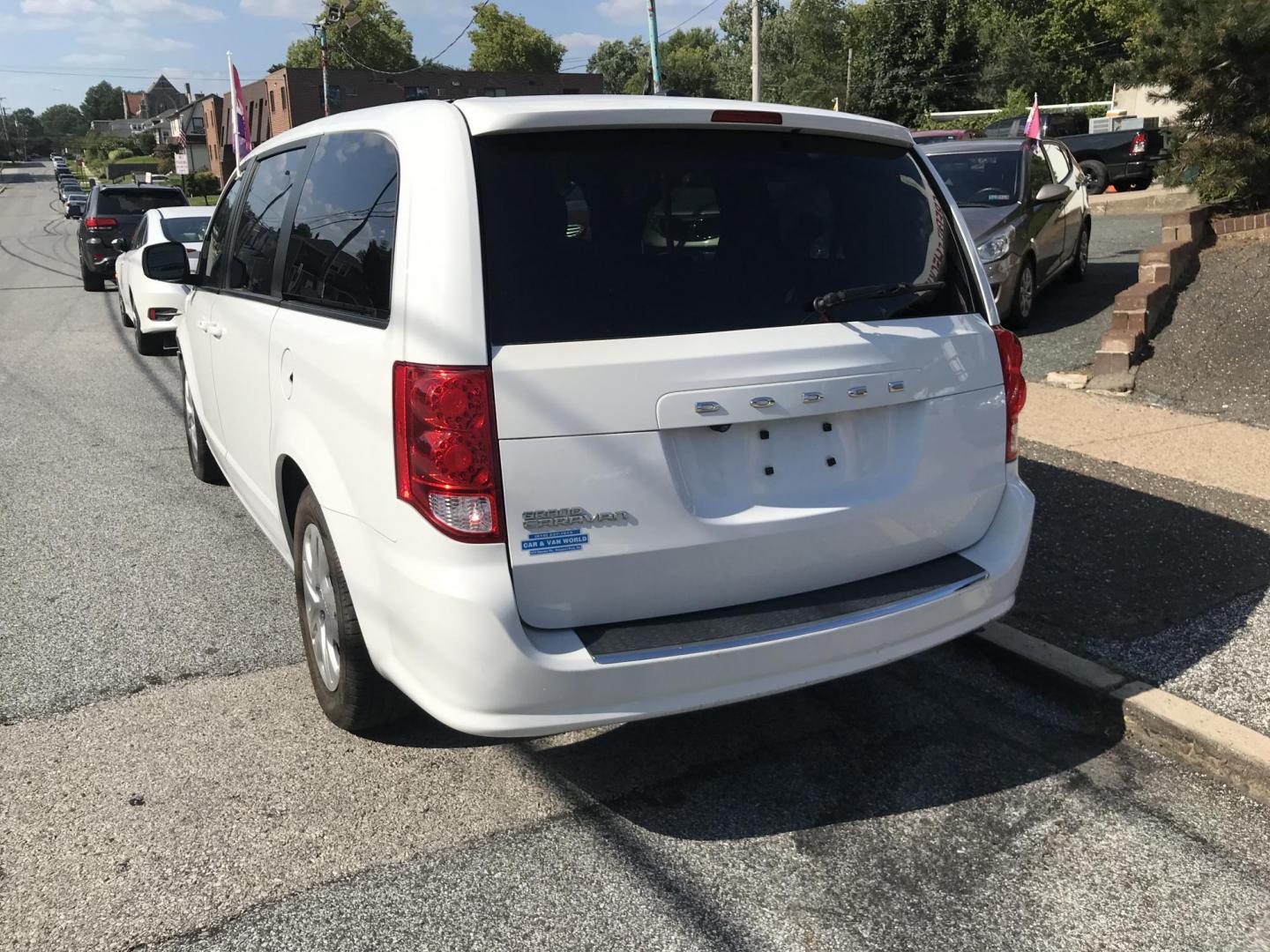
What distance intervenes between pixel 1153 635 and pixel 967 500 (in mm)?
1345

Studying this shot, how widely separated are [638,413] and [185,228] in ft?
38.1

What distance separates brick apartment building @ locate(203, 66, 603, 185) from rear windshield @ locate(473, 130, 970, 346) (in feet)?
201

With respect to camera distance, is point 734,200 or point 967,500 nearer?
point 734,200

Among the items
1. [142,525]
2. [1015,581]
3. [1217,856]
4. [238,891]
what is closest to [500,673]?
[238,891]

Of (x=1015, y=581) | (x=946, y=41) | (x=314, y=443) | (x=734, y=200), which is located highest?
(x=946, y=41)

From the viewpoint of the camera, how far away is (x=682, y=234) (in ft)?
9.84

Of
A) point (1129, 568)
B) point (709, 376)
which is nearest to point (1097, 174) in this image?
point (1129, 568)

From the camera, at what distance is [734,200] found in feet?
10.3

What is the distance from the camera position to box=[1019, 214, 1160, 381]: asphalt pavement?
9.09 meters

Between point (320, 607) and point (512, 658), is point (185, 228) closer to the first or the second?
point (320, 607)

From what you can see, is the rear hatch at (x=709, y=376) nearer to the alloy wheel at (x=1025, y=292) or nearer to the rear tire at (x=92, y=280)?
the alloy wheel at (x=1025, y=292)

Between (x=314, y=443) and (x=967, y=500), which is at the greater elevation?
(x=314, y=443)

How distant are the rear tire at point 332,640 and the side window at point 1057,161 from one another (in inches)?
403

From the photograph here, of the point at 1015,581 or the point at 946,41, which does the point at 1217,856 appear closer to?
the point at 1015,581
